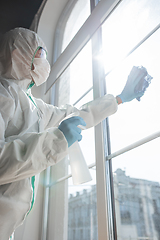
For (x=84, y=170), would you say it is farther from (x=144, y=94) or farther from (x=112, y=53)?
(x=112, y=53)

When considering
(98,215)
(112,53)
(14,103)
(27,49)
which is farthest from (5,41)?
(98,215)

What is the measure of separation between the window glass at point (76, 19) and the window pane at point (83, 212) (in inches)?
57.8

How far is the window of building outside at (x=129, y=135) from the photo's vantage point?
36.2 inches

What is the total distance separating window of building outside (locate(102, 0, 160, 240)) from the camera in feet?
2.97

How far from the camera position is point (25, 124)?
1086mm

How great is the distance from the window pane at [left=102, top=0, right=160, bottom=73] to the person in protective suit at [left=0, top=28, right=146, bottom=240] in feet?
1.01

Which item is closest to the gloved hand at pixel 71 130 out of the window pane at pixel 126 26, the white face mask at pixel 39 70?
the white face mask at pixel 39 70

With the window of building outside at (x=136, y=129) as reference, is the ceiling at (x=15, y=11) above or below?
above

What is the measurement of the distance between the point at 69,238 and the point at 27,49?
45.6 inches

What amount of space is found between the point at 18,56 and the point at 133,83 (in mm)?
618

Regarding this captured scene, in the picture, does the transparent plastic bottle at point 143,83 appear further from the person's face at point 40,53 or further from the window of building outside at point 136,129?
the person's face at point 40,53

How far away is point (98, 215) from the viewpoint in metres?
1.13

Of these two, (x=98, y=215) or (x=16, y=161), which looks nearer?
(x=16, y=161)

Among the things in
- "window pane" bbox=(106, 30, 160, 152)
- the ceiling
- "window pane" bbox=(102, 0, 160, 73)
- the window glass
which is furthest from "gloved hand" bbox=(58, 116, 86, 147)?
the ceiling
